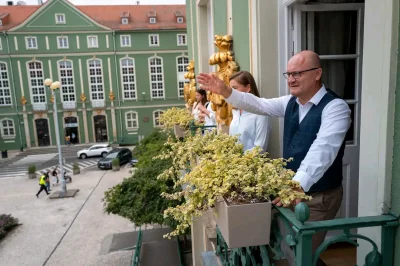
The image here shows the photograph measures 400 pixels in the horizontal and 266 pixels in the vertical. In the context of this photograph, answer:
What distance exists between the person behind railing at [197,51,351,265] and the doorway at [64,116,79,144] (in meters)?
33.6

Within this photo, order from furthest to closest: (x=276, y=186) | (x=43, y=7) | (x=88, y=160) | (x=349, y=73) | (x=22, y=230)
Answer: (x=43, y=7)
(x=88, y=160)
(x=22, y=230)
(x=349, y=73)
(x=276, y=186)

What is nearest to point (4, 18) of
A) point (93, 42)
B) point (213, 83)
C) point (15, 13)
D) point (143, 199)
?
point (15, 13)

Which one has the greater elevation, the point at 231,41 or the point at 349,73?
the point at 231,41

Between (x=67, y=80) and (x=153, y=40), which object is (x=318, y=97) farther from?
(x=67, y=80)

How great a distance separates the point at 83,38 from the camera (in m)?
32.2

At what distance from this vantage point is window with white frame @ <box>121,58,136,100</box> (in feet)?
109

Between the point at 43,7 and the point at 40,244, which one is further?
the point at 43,7

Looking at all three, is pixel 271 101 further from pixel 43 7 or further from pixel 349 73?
pixel 43 7

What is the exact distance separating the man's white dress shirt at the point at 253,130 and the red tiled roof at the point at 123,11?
32.2m

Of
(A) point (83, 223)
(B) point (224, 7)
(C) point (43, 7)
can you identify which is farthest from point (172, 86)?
(B) point (224, 7)

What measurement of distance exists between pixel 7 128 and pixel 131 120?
40.2 feet

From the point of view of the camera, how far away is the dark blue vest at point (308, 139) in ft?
6.38

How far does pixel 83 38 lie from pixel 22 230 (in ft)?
Result: 73.7

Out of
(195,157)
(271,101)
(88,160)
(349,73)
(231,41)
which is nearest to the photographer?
(271,101)
